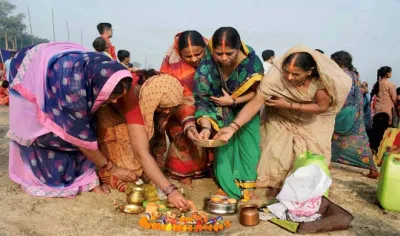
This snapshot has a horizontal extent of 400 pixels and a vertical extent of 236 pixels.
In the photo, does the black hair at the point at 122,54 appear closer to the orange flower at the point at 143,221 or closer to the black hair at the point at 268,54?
the black hair at the point at 268,54

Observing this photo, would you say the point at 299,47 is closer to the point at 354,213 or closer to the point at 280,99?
the point at 280,99

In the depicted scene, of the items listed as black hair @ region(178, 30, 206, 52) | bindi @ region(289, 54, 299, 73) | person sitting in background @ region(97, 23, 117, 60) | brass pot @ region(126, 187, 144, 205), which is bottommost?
brass pot @ region(126, 187, 144, 205)

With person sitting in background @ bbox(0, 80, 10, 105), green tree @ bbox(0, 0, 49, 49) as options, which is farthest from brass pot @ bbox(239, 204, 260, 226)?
green tree @ bbox(0, 0, 49, 49)

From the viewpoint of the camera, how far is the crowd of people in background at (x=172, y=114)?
11.1 feet

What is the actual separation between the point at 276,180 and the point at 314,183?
0.97 meters

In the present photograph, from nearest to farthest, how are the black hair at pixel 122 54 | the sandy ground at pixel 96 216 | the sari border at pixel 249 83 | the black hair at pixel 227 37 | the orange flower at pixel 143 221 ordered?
the sandy ground at pixel 96 216, the orange flower at pixel 143 221, the black hair at pixel 227 37, the sari border at pixel 249 83, the black hair at pixel 122 54

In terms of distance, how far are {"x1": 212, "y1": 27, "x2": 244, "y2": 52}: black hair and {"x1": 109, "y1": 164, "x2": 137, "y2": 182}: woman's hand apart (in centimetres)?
153

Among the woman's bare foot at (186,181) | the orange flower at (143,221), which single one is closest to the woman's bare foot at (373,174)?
the woman's bare foot at (186,181)

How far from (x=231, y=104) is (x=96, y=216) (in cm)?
167

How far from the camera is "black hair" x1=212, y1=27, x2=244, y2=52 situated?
3.64 meters

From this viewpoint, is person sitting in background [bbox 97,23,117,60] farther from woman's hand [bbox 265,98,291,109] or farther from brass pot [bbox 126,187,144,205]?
brass pot [bbox 126,187,144,205]

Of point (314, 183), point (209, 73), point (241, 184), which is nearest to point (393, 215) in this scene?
point (314, 183)

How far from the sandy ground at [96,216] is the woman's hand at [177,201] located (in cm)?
32

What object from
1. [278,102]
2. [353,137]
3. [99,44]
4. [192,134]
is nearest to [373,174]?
[353,137]
